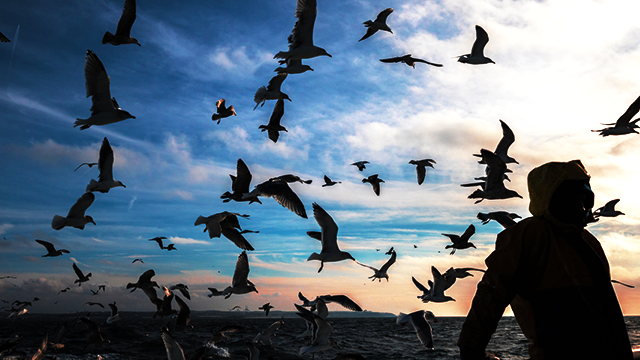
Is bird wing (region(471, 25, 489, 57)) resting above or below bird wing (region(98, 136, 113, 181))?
above

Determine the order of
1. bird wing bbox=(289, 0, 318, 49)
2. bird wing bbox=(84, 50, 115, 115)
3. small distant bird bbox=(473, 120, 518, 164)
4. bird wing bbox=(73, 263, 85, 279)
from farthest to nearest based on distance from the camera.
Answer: bird wing bbox=(73, 263, 85, 279)
small distant bird bbox=(473, 120, 518, 164)
bird wing bbox=(289, 0, 318, 49)
bird wing bbox=(84, 50, 115, 115)

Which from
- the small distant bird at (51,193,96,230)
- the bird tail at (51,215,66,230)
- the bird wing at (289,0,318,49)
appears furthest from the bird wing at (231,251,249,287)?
the bird wing at (289,0,318,49)

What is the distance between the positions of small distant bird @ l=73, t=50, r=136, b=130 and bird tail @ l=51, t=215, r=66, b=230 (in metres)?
3.54

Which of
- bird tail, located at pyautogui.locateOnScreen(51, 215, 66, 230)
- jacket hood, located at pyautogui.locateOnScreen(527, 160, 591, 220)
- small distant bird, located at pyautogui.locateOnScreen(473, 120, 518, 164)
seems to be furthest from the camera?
small distant bird, located at pyautogui.locateOnScreen(473, 120, 518, 164)

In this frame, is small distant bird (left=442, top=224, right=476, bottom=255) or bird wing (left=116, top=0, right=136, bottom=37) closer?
bird wing (left=116, top=0, right=136, bottom=37)

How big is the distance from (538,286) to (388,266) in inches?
524

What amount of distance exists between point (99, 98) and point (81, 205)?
3872 mm

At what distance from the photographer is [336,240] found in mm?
10578

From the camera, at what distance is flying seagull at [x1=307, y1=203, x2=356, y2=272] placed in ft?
34.1

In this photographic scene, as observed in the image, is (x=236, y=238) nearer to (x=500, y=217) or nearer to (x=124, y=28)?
(x=124, y=28)

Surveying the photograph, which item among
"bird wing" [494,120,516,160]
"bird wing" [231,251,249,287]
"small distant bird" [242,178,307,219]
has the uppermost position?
"bird wing" [494,120,516,160]

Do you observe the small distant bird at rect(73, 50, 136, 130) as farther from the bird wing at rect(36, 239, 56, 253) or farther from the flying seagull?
the bird wing at rect(36, 239, 56, 253)

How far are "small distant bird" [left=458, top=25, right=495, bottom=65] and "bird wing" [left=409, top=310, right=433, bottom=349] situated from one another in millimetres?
10000

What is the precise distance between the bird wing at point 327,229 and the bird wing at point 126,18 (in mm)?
7496
